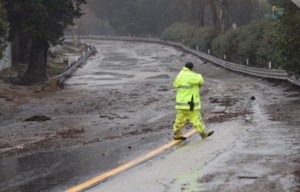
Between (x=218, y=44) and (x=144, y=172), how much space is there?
4318 cm

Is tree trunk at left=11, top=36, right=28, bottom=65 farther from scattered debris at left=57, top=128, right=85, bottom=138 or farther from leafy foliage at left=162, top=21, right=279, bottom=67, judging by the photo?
scattered debris at left=57, top=128, right=85, bottom=138

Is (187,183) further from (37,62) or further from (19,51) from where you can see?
(19,51)

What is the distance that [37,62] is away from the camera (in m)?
32.2

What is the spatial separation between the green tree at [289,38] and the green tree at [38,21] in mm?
13967

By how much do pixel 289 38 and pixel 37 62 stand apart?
1825cm

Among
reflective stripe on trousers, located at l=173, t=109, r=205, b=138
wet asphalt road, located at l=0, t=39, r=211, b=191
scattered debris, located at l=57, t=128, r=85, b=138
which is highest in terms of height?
reflective stripe on trousers, located at l=173, t=109, r=205, b=138

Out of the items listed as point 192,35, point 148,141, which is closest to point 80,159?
point 148,141

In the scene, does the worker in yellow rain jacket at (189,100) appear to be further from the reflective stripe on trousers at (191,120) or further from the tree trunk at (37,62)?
the tree trunk at (37,62)

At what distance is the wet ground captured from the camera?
7195 millimetres

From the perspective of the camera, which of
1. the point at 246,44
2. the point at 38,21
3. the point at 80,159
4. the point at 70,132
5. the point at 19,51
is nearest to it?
the point at 80,159

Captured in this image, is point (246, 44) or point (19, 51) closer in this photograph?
point (246, 44)

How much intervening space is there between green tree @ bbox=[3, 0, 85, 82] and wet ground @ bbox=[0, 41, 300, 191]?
17.5 feet

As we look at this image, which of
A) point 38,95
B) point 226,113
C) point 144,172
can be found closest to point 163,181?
point 144,172

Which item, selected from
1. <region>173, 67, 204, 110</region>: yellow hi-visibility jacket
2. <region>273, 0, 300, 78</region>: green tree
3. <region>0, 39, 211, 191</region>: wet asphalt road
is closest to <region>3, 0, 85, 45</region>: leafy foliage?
<region>0, 39, 211, 191</region>: wet asphalt road
